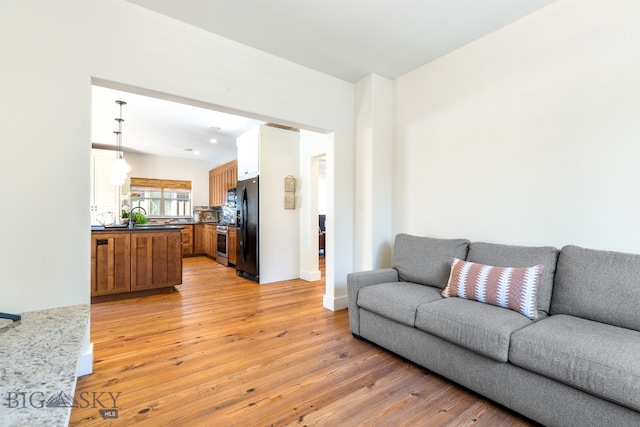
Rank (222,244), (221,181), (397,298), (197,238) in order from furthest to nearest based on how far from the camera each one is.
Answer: (197,238), (221,181), (222,244), (397,298)

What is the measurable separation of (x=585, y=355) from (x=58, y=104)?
329 centimetres

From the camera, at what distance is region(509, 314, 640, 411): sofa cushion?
1.23 metres

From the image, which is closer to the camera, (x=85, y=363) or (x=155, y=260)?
(x=85, y=363)

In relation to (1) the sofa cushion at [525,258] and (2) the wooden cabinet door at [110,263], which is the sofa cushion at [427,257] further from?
(2) the wooden cabinet door at [110,263]

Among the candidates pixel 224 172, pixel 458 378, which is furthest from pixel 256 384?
pixel 224 172

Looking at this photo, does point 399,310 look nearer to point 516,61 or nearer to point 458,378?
point 458,378

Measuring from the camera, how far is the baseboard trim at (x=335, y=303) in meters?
3.33

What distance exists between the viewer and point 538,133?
2.26m

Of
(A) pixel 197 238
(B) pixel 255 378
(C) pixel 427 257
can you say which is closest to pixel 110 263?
(B) pixel 255 378

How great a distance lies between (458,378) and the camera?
1.84 metres

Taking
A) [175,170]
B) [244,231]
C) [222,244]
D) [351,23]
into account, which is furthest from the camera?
[175,170]

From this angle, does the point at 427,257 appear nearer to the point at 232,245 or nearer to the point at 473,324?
the point at 473,324

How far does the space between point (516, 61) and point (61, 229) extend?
360cm

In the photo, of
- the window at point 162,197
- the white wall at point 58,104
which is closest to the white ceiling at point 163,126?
the window at point 162,197
